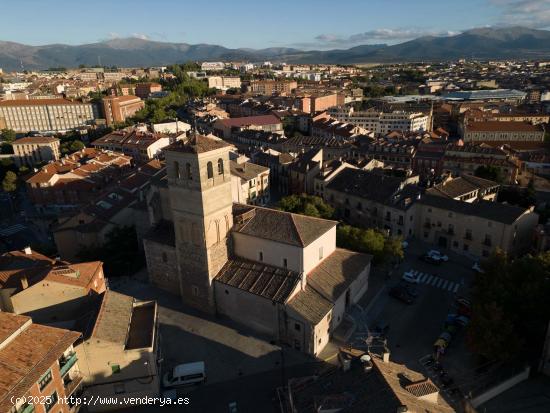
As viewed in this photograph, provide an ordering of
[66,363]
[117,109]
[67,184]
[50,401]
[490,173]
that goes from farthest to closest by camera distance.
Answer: [117,109] < [67,184] < [490,173] < [66,363] < [50,401]

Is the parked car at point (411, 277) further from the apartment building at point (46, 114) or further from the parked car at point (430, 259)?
the apartment building at point (46, 114)

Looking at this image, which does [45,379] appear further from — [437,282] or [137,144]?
[137,144]

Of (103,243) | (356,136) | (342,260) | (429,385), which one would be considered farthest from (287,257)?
(356,136)

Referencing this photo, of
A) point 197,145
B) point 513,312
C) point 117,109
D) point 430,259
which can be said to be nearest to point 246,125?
point 117,109

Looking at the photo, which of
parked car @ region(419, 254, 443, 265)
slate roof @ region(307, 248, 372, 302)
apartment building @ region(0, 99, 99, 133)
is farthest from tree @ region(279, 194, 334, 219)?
apartment building @ region(0, 99, 99, 133)

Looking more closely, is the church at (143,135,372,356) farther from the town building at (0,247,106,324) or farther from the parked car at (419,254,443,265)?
the parked car at (419,254,443,265)
